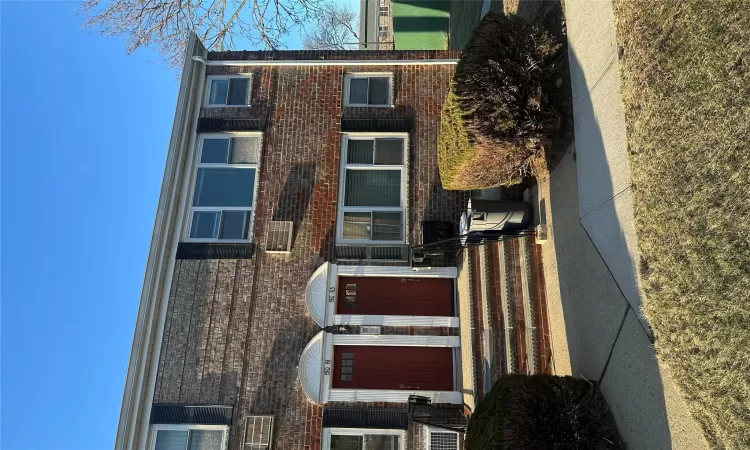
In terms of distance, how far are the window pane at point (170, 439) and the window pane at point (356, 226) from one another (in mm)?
5512

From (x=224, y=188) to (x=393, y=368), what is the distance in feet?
19.4

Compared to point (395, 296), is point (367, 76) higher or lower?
higher

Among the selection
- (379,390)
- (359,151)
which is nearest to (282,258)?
(359,151)

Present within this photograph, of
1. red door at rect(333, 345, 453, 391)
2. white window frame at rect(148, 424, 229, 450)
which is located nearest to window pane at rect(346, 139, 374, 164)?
red door at rect(333, 345, 453, 391)

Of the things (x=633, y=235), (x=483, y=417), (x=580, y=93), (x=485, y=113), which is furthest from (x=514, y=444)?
(x=580, y=93)

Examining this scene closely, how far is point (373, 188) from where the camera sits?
10836 millimetres

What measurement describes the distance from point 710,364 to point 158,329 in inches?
385

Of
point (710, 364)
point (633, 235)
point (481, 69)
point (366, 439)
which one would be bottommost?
point (366, 439)

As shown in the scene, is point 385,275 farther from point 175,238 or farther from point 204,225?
point 175,238

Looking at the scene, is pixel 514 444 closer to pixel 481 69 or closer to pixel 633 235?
pixel 633 235

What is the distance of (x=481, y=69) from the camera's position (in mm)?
7523

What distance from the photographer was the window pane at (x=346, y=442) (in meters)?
9.16

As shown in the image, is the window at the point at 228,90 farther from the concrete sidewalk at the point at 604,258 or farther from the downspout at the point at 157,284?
the concrete sidewalk at the point at 604,258

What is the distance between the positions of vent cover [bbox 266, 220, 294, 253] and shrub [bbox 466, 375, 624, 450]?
5536mm
